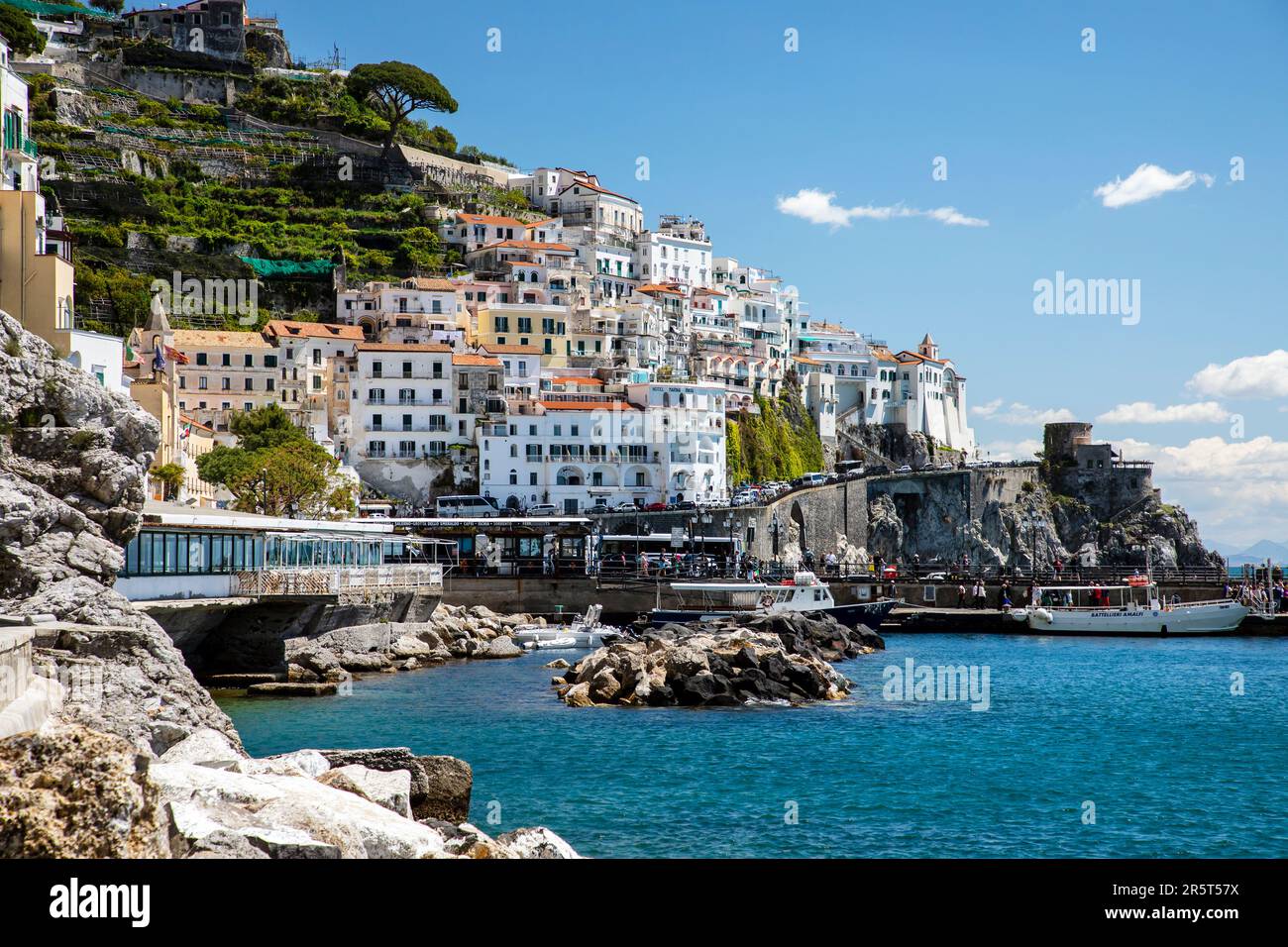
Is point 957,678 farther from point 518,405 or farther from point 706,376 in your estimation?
point 706,376

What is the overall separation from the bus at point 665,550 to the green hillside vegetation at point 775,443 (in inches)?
858

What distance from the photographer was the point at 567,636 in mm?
Answer: 49344

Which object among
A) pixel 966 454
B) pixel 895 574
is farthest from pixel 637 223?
pixel 895 574

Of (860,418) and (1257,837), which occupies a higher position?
(860,418)

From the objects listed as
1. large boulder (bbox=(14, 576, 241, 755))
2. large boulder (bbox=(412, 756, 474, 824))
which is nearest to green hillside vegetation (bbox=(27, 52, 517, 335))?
large boulder (bbox=(14, 576, 241, 755))

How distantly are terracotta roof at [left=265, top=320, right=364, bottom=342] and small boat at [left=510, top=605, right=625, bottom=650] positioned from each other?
40.2 m

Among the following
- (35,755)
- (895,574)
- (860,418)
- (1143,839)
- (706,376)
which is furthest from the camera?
(860,418)

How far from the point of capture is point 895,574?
68688 millimetres

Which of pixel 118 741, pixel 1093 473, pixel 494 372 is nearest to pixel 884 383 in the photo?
pixel 1093 473

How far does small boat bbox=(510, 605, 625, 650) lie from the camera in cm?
4862

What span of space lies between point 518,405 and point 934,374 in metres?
61.4

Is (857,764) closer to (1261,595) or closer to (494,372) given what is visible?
(1261,595)

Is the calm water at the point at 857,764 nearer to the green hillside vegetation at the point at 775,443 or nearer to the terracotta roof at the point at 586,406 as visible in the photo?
the terracotta roof at the point at 586,406
